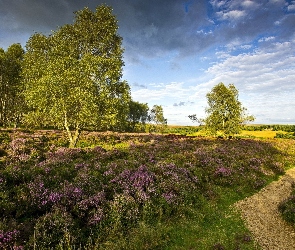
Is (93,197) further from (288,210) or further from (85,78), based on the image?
(85,78)

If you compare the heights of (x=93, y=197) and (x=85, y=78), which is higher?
(x=85, y=78)

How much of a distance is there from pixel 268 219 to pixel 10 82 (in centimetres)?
5876

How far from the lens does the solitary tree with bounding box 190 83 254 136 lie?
168ft

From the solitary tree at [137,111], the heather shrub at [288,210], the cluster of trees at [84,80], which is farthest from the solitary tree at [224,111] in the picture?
the solitary tree at [137,111]

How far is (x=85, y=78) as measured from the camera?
28688 millimetres

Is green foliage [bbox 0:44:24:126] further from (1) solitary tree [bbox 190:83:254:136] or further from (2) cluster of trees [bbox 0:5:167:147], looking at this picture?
(1) solitary tree [bbox 190:83:254:136]

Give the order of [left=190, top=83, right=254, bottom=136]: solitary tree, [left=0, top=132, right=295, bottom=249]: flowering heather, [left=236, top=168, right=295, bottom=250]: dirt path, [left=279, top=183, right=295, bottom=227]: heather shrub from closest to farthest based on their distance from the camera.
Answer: [left=0, top=132, right=295, bottom=249]: flowering heather, [left=236, top=168, right=295, bottom=250]: dirt path, [left=279, top=183, right=295, bottom=227]: heather shrub, [left=190, top=83, right=254, bottom=136]: solitary tree

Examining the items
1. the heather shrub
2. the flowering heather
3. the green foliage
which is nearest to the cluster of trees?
the flowering heather

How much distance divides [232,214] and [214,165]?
791 cm

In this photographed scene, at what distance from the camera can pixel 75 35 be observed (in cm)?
3406

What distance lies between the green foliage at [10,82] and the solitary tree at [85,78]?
2100cm

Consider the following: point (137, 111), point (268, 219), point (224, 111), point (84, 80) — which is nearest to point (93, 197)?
point (268, 219)

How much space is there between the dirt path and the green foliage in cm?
4746

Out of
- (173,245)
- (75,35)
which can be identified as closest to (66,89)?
(75,35)
